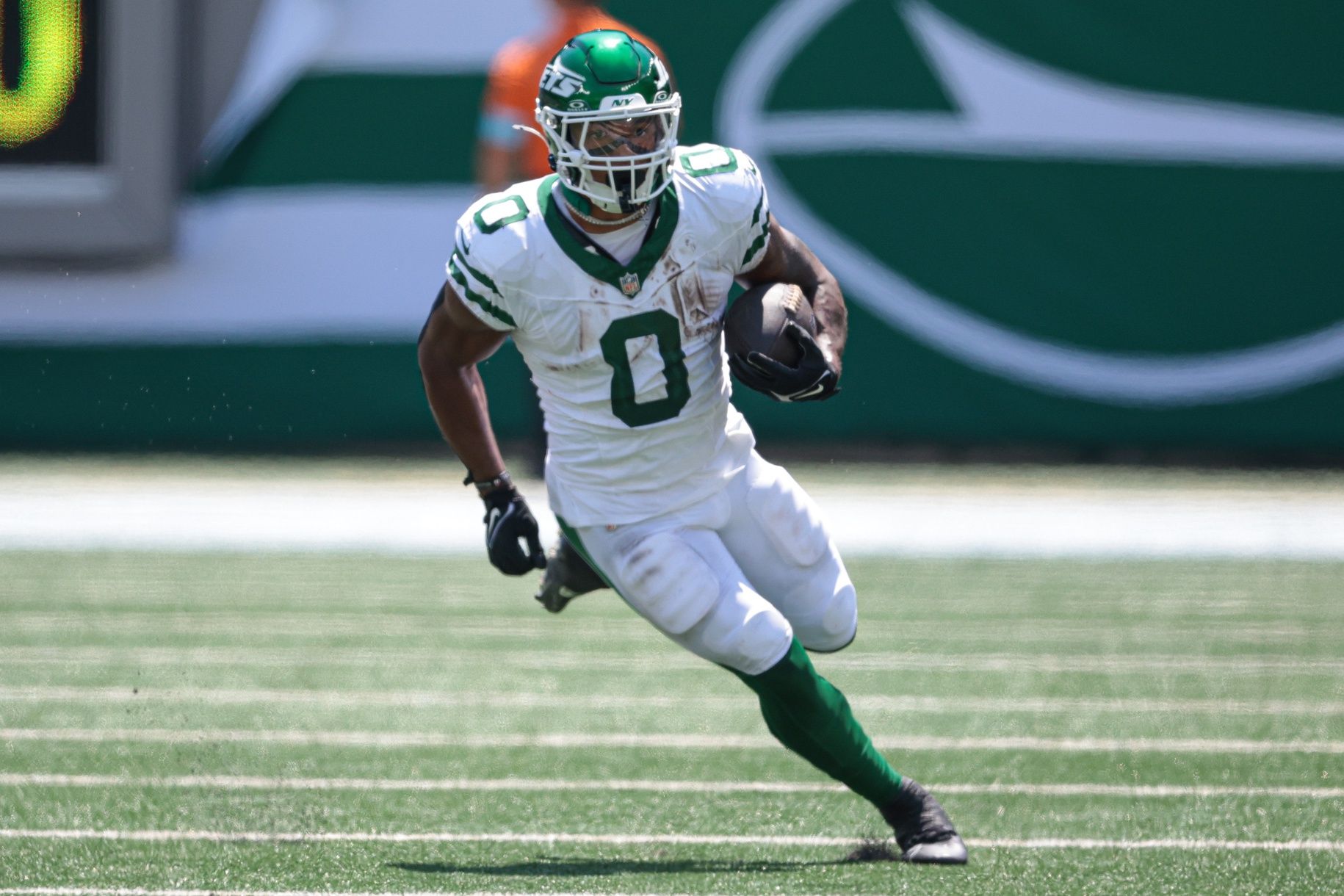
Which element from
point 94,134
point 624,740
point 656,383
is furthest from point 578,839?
point 94,134

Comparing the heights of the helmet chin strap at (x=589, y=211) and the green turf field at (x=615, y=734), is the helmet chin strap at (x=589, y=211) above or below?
above

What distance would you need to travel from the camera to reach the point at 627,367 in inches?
130

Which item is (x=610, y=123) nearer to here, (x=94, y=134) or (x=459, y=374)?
(x=459, y=374)

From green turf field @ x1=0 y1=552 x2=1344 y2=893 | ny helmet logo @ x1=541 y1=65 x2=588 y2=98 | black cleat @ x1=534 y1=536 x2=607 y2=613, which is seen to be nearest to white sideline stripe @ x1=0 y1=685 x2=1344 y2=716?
green turf field @ x1=0 y1=552 x2=1344 y2=893

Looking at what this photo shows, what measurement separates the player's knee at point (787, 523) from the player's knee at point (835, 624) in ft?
0.26

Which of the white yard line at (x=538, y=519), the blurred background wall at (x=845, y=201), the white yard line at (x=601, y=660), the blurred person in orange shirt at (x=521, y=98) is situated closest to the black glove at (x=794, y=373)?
the white yard line at (x=601, y=660)

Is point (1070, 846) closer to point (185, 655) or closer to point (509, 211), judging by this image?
point (509, 211)

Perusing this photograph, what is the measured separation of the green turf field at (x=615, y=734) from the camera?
315cm

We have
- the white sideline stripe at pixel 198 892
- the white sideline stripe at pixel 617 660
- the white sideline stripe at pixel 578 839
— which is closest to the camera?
the white sideline stripe at pixel 198 892

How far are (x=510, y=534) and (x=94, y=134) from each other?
6.66 meters

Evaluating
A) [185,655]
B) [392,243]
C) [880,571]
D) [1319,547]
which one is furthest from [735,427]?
[392,243]

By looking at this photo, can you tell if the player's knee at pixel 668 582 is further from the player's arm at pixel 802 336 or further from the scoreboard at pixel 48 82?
the scoreboard at pixel 48 82

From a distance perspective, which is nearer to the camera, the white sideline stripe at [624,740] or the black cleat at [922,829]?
the black cleat at [922,829]

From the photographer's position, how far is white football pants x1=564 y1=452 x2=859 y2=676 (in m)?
3.20
